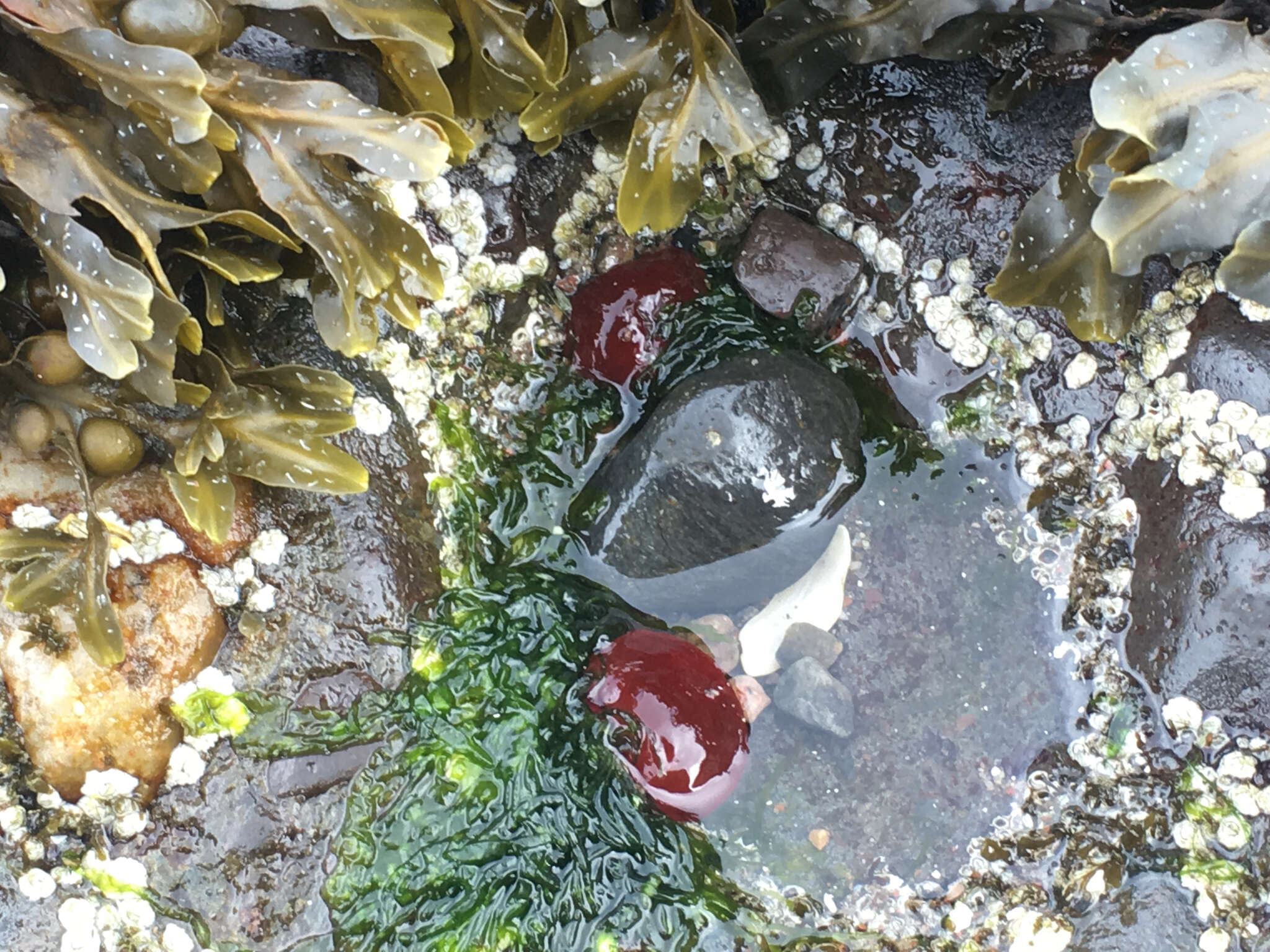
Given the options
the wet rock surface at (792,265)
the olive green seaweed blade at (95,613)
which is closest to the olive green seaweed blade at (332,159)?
the olive green seaweed blade at (95,613)

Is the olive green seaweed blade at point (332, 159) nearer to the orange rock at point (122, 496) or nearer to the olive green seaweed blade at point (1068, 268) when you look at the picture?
the orange rock at point (122, 496)

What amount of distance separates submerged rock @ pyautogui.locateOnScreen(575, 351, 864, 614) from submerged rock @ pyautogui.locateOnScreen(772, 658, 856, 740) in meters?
0.22

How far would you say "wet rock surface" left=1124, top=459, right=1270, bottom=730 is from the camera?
2086 millimetres

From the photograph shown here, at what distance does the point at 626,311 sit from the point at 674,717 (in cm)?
97

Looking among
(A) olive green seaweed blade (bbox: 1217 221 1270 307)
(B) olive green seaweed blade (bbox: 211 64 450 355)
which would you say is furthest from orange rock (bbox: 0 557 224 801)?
(A) olive green seaweed blade (bbox: 1217 221 1270 307)

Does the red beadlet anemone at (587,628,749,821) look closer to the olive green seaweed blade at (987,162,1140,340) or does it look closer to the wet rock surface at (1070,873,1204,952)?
the wet rock surface at (1070,873,1204,952)

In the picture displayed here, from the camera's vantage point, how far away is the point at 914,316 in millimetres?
2396

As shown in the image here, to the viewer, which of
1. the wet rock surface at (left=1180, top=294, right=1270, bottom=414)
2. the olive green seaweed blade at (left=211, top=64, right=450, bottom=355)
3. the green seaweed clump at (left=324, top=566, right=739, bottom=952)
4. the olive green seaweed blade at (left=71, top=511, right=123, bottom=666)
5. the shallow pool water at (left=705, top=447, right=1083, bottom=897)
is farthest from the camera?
the shallow pool water at (left=705, top=447, right=1083, bottom=897)

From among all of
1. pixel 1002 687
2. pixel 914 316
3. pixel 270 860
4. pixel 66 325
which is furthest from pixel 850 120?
pixel 270 860

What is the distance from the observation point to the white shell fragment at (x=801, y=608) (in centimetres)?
248

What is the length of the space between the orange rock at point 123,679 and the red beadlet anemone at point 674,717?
0.91 m

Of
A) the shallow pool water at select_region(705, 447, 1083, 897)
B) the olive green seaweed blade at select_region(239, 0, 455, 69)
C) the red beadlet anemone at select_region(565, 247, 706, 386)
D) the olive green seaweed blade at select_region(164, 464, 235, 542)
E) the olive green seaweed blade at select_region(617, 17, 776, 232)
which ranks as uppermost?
the olive green seaweed blade at select_region(239, 0, 455, 69)

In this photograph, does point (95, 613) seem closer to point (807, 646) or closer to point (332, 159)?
point (332, 159)

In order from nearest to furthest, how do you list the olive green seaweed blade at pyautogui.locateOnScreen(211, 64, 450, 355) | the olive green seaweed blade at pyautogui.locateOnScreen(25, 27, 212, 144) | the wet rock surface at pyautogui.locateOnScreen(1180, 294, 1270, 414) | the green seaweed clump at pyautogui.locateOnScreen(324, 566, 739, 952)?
the olive green seaweed blade at pyautogui.locateOnScreen(25, 27, 212, 144), the olive green seaweed blade at pyautogui.locateOnScreen(211, 64, 450, 355), the wet rock surface at pyautogui.locateOnScreen(1180, 294, 1270, 414), the green seaweed clump at pyautogui.locateOnScreen(324, 566, 739, 952)
